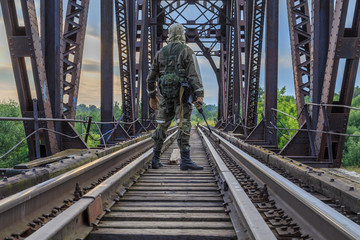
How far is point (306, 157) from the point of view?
227 inches

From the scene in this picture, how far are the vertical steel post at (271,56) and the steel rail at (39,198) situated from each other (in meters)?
6.22

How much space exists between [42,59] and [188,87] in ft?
9.37

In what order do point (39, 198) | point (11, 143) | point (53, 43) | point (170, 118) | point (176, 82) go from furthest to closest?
point (11, 143), point (53, 43), point (170, 118), point (176, 82), point (39, 198)

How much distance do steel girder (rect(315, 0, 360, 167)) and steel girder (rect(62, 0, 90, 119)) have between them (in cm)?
506

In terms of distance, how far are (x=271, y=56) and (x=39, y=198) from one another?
7896 millimetres

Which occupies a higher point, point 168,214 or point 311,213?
point 311,213

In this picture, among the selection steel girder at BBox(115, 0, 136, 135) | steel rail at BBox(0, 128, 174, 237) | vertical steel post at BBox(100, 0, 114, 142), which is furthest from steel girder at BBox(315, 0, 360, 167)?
steel girder at BBox(115, 0, 136, 135)

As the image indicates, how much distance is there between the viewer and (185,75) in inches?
190

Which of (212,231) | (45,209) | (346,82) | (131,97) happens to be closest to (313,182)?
(212,231)

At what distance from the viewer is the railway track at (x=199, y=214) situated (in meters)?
2.04

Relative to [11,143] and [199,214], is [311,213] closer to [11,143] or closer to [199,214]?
[199,214]

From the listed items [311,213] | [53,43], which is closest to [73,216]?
[311,213]

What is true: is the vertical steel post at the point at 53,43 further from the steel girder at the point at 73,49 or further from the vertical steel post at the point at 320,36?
the vertical steel post at the point at 320,36

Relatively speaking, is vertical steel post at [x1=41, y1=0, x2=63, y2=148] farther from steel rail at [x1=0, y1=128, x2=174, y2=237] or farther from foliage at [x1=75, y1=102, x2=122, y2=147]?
steel rail at [x1=0, y1=128, x2=174, y2=237]
